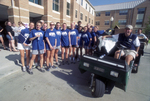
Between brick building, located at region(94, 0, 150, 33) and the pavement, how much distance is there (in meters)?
32.6

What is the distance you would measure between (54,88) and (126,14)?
40824 mm

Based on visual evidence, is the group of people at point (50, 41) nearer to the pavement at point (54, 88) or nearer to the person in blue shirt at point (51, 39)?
the person in blue shirt at point (51, 39)

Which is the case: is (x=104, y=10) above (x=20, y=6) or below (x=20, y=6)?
above

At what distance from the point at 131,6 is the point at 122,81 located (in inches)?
1645

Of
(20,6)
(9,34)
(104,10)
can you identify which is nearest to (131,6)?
(104,10)

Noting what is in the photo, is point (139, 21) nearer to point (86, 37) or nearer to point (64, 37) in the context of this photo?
point (86, 37)

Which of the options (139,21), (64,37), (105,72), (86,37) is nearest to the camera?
(105,72)

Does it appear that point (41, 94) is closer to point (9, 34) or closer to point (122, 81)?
point (122, 81)

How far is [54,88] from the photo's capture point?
8.87 feet

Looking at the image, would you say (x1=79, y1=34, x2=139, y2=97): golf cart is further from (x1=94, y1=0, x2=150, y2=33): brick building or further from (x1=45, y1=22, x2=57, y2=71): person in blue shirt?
(x1=94, y1=0, x2=150, y2=33): brick building

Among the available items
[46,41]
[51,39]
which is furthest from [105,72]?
[46,41]

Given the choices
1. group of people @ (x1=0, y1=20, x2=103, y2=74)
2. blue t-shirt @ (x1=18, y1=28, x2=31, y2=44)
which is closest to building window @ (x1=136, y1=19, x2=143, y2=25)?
group of people @ (x1=0, y1=20, x2=103, y2=74)

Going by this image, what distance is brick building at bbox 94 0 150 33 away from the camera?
31789mm

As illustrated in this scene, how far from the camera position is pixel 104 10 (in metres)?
37.6
